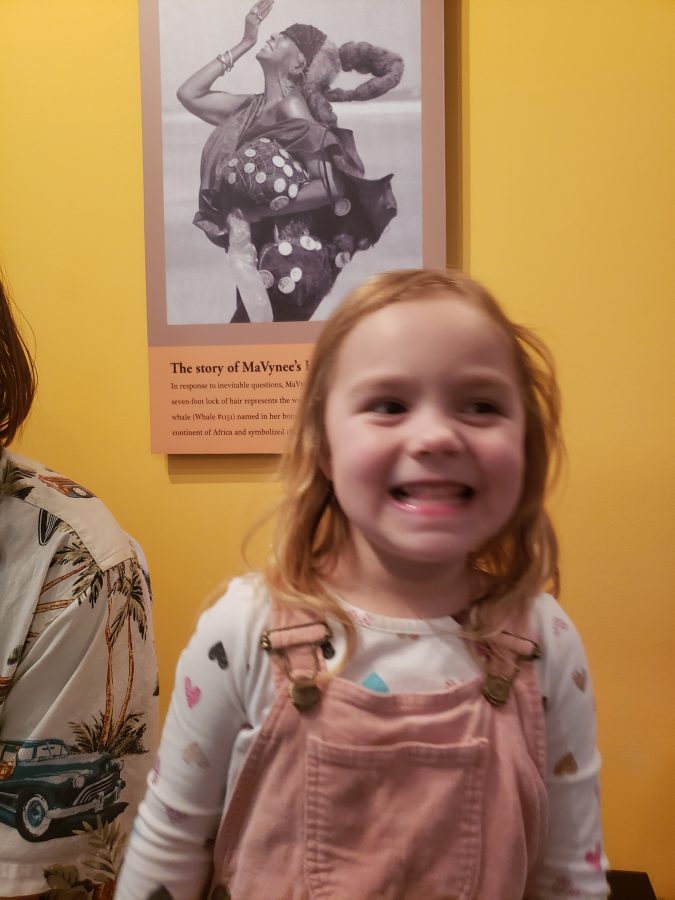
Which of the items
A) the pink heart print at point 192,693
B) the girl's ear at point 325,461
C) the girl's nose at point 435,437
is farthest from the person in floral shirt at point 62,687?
the girl's nose at point 435,437

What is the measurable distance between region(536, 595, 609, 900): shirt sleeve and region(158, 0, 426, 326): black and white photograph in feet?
2.14

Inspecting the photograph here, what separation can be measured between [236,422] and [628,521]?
2.04 ft

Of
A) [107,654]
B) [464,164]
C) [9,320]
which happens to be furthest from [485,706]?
[464,164]

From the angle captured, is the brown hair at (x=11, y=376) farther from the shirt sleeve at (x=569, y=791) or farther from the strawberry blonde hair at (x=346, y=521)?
the shirt sleeve at (x=569, y=791)

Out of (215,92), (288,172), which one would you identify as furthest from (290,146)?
(215,92)

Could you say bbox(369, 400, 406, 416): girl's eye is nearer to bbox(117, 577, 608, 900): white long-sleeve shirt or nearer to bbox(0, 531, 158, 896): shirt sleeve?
bbox(117, 577, 608, 900): white long-sleeve shirt

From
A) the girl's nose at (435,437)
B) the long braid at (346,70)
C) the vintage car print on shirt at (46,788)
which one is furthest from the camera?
the long braid at (346,70)

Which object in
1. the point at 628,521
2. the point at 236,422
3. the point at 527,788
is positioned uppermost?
the point at 236,422

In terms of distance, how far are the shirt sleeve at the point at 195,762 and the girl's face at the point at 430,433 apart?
0.51ft

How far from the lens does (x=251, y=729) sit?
62 centimetres

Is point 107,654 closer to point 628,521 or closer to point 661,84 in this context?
point 628,521

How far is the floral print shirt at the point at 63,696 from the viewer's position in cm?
67

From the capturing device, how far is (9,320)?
2.39ft

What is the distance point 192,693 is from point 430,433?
31 centimetres
